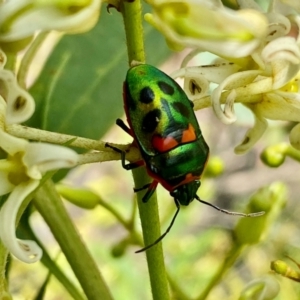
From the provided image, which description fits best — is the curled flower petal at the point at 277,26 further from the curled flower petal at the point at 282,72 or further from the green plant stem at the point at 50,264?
the green plant stem at the point at 50,264

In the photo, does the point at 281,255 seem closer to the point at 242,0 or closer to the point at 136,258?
the point at 136,258

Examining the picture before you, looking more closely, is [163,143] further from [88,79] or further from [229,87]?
[88,79]

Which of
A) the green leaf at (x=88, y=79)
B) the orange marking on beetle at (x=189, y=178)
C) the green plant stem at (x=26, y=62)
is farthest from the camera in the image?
the green leaf at (x=88, y=79)

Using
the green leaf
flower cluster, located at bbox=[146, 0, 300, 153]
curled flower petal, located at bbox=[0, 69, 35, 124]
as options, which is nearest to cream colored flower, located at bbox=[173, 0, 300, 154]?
flower cluster, located at bbox=[146, 0, 300, 153]

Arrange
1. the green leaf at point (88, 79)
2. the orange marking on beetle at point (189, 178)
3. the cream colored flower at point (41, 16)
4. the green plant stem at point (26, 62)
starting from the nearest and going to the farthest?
the cream colored flower at point (41, 16) → the orange marking on beetle at point (189, 178) → the green plant stem at point (26, 62) → the green leaf at point (88, 79)

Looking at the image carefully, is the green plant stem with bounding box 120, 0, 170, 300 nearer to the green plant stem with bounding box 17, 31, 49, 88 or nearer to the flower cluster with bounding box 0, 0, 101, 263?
the flower cluster with bounding box 0, 0, 101, 263

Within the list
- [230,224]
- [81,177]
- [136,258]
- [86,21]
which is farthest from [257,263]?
[86,21]

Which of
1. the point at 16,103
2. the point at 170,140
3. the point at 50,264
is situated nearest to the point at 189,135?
the point at 170,140

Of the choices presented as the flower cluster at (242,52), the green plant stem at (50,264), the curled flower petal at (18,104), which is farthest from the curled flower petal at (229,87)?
the green plant stem at (50,264)
